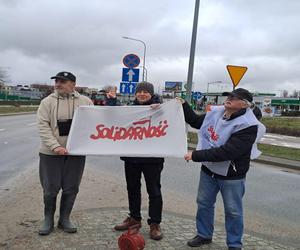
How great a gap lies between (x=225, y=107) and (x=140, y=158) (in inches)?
46.4

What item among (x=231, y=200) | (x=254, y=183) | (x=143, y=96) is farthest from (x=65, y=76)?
(x=254, y=183)

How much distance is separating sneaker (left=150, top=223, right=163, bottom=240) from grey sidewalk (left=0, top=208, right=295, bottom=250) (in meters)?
0.06

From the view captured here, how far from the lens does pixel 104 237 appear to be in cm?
480

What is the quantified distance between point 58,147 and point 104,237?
1.16 metres

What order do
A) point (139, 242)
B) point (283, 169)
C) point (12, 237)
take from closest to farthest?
point (139, 242), point (12, 237), point (283, 169)

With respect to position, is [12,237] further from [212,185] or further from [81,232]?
[212,185]

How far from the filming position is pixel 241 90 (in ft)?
14.4

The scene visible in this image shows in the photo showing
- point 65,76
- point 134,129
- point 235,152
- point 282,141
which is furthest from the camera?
point 282,141

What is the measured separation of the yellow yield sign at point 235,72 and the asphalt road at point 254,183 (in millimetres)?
3071

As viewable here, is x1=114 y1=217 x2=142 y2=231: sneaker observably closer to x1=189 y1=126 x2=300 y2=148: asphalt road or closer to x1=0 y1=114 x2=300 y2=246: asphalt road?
x1=0 y1=114 x2=300 y2=246: asphalt road

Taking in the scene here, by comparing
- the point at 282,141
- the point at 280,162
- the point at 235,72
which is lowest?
the point at 282,141

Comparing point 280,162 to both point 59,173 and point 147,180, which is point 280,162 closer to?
point 147,180

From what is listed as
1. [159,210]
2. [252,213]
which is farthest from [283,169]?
[159,210]

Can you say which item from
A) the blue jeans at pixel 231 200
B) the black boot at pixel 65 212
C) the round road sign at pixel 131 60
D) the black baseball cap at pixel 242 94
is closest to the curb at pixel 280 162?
the round road sign at pixel 131 60
